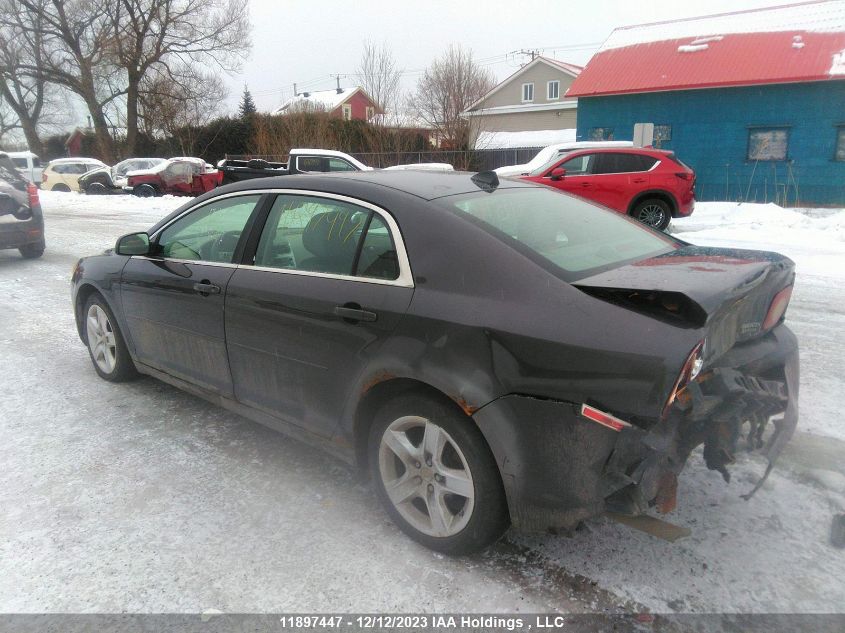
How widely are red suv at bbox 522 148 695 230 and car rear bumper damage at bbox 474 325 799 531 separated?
33.6ft

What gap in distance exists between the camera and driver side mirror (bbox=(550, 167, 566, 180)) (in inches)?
473

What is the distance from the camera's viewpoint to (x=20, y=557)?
263cm

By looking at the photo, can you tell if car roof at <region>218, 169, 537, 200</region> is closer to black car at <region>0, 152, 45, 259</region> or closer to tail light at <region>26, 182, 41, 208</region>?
black car at <region>0, 152, 45, 259</region>

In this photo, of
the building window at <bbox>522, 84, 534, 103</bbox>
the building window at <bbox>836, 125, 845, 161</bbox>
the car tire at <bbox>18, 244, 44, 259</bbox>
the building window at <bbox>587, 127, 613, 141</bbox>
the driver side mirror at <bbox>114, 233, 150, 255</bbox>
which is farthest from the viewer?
the building window at <bbox>522, 84, 534, 103</bbox>

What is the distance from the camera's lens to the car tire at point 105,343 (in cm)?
436

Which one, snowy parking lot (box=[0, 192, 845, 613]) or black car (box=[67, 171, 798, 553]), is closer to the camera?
black car (box=[67, 171, 798, 553])

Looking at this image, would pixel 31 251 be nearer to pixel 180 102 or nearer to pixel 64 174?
pixel 64 174

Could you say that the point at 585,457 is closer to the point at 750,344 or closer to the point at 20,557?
the point at 750,344

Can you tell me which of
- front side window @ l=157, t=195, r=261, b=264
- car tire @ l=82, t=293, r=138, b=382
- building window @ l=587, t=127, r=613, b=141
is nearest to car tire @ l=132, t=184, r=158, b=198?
building window @ l=587, t=127, r=613, b=141

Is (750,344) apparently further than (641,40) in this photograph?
No

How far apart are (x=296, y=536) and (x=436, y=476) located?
28.8 inches

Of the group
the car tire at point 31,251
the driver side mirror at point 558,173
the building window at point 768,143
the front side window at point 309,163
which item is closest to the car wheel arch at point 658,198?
the driver side mirror at point 558,173

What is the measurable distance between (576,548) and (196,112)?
39.3 m

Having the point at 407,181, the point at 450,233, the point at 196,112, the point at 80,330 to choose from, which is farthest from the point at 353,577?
the point at 196,112
